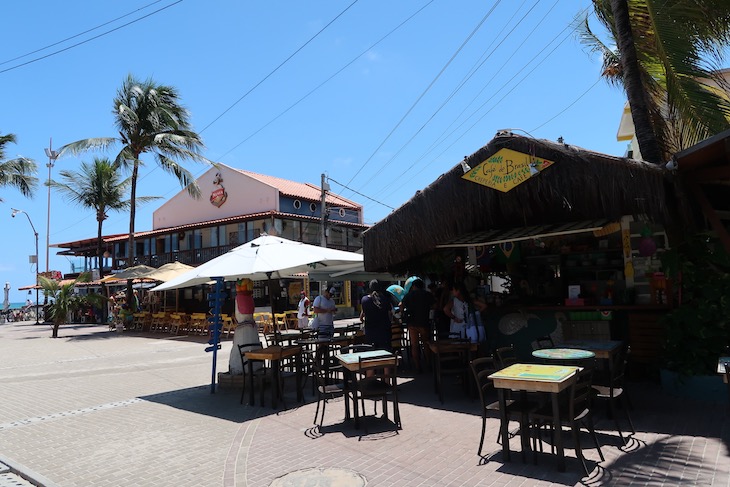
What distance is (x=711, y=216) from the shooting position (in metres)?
6.27

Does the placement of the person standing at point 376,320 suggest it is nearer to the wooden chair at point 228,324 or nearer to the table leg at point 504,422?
the table leg at point 504,422

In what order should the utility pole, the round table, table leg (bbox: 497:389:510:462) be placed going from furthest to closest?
the utility pole < the round table < table leg (bbox: 497:389:510:462)

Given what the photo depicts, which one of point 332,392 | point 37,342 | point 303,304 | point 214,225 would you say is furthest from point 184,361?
point 214,225

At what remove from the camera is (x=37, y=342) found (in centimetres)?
1944

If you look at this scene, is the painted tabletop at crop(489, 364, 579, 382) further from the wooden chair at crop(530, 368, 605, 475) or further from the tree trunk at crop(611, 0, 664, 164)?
the tree trunk at crop(611, 0, 664, 164)

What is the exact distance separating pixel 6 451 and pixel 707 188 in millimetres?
10564

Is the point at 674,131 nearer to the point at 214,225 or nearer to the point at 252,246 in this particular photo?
the point at 252,246

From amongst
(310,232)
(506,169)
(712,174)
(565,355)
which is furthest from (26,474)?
(310,232)

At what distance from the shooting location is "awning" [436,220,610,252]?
7.23 m

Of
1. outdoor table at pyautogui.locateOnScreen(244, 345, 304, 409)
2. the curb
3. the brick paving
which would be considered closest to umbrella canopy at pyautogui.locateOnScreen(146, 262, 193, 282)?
the brick paving

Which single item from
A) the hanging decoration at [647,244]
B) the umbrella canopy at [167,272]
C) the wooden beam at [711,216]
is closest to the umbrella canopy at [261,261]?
the hanging decoration at [647,244]

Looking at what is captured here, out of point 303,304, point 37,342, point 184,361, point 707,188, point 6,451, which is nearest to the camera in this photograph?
point 6,451

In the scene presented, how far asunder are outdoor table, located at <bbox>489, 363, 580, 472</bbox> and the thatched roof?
10.3 ft

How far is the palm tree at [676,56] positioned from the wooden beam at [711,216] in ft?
3.43
